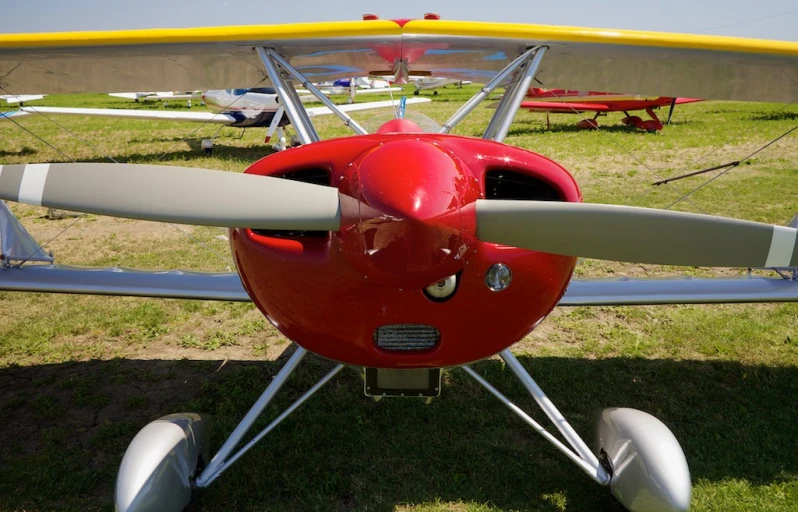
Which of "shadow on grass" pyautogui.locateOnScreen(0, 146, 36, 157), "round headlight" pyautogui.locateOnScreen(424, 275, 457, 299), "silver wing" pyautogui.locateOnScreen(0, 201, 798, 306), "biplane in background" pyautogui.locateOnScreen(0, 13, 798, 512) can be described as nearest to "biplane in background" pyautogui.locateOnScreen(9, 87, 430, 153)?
"shadow on grass" pyautogui.locateOnScreen(0, 146, 36, 157)

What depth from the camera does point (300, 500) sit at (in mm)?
2779

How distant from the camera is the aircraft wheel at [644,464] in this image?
2.38 m

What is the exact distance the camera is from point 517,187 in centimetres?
224

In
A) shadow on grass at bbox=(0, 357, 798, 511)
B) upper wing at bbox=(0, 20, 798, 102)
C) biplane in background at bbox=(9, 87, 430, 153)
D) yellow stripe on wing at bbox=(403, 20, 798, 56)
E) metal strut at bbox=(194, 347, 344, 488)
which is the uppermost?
yellow stripe on wing at bbox=(403, 20, 798, 56)

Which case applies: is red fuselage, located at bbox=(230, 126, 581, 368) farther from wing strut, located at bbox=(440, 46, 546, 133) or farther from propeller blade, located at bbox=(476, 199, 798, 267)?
wing strut, located at bbox=(440, 46, 546, 133)

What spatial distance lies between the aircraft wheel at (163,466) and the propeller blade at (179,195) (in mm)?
1250

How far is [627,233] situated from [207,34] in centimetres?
287

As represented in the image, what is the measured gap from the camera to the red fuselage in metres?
1.65

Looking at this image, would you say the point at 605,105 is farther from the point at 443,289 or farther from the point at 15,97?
the point at 443,289

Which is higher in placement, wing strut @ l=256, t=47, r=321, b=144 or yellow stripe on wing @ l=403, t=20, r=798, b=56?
yellow stripe on wing @ l=403, t=20, r=798, b=56

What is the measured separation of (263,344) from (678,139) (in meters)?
13.5

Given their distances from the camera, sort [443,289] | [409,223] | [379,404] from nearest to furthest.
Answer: [409,223]
[443,289]
[379,404]

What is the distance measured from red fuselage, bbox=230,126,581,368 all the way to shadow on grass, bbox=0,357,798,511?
1116mm

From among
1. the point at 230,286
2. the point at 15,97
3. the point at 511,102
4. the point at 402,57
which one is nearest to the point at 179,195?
the point at 230,286
